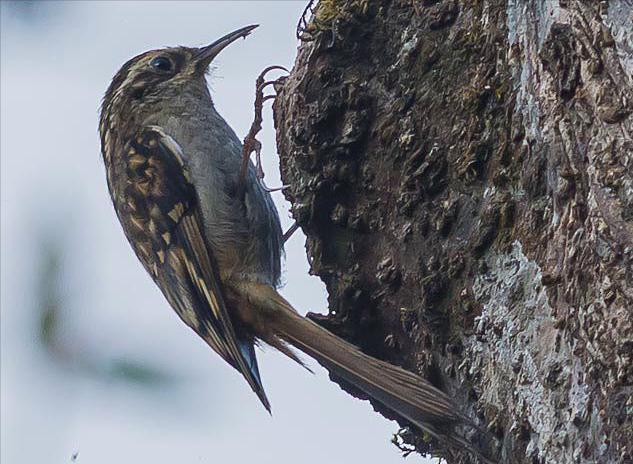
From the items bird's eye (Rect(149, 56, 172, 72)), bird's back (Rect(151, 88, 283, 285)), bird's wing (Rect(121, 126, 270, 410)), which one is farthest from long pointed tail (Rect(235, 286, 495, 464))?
bird's eye (Rect(149, 56, 172, 72))

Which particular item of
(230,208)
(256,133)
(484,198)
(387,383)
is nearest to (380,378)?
(387,383)

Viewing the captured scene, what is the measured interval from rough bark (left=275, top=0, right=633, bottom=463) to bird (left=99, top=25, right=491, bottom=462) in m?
0.15

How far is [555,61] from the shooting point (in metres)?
1.73

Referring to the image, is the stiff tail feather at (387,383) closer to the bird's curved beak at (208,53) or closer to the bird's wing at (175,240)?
the bird's wing at (175,240)

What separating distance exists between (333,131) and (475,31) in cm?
43

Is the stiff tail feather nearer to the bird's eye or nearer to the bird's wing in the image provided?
the bird's wing

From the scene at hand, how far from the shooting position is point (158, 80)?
326 cm

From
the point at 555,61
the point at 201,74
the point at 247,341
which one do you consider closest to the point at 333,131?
the point at 247,341

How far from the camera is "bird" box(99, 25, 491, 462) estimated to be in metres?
2.46

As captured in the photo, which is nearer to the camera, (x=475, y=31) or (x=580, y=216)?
(x=580, y=216)

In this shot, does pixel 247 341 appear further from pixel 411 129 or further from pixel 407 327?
pixel 411 129

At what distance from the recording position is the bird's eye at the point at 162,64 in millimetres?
3281

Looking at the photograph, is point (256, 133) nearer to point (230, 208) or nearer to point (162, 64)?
point (230, 208)

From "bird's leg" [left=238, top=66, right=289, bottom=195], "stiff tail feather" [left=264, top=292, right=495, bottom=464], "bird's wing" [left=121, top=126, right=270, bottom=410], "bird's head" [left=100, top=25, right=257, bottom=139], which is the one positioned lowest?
"stiff tail feather" [left=264, top=292, right=495, bottom=464]
